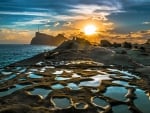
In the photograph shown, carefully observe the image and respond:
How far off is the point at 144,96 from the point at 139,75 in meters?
12.9

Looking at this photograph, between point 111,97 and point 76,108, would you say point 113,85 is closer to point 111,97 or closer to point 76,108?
point 111,97

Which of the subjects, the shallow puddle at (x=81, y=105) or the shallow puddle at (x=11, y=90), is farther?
the shallow puddle at (x=11, y=90)

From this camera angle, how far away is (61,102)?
848 inches

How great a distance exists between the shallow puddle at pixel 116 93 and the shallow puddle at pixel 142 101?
112 cm

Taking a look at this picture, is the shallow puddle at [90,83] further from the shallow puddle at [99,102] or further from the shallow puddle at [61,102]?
the shallow puddle at [61,102]

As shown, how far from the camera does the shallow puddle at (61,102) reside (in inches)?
800

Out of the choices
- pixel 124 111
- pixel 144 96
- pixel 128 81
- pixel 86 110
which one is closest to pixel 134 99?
pixel 144 96

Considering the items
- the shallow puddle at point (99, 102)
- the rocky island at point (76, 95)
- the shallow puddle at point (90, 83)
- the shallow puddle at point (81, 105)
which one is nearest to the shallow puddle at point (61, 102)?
the rocky island at point (76, 95)

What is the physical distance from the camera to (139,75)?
121 ft

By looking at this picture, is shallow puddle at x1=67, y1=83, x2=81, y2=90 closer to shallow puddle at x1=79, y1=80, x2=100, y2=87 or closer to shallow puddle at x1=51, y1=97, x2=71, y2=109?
shallow puddle at x1=79, y1=80, x2=100, y2=87

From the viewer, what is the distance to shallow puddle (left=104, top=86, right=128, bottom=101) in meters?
23.6

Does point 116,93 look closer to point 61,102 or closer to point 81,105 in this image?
point 81,105

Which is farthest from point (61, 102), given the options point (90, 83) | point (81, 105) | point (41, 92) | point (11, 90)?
point (90, 83)

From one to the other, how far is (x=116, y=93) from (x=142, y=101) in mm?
3061
